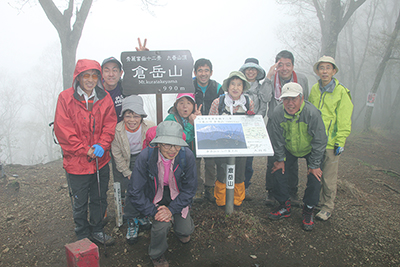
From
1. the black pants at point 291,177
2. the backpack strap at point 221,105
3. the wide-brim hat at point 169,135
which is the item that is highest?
the backpack strap at point 221,105

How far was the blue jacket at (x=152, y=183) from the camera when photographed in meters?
2.66

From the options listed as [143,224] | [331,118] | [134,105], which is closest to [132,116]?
[134,105]

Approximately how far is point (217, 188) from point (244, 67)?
2.25 metres

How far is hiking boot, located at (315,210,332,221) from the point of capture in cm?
374

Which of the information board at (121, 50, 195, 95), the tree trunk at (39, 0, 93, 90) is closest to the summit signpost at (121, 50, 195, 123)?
the information board at (121, 50, 195, 95)

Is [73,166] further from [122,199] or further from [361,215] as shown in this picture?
[361,215]

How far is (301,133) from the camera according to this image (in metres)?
3.53

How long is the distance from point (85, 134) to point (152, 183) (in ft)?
3.72

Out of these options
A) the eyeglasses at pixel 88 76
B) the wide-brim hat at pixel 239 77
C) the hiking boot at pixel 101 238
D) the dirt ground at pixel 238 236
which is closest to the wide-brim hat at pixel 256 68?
the wide-brim hat at pixel 239 77

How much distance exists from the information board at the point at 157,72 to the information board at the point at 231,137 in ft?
2.39

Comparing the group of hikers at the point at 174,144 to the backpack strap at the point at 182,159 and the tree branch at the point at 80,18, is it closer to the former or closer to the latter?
the backpack strap at the point at 182,159

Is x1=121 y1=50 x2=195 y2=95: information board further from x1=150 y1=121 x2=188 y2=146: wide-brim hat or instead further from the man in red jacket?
x1=150 y1=121 x2=188 y2=146: wide-brim hat

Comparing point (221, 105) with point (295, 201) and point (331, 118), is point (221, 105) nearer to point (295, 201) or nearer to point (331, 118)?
point (331, 118)

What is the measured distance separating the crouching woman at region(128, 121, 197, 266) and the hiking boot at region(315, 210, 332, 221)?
7.30ft
